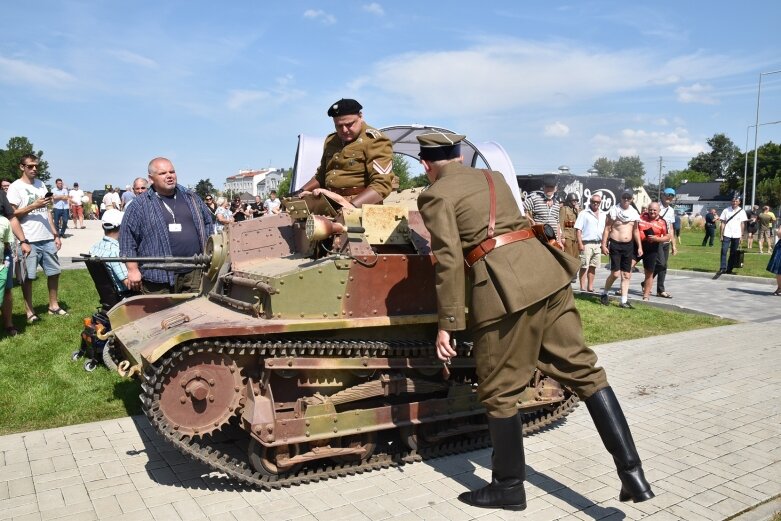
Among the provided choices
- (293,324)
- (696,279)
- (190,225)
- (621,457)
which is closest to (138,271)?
(190,225)

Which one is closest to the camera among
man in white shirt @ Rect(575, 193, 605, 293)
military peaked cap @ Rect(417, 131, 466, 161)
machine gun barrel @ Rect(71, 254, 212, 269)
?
military peaked cap @ Rect(417, 131, 466, 161)

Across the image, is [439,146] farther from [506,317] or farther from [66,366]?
[66,366]

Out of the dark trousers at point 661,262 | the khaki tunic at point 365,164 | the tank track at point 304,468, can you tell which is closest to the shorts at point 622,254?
the dark trousers at point 661,262

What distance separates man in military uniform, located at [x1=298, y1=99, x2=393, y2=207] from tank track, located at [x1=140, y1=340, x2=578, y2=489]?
1399 mm

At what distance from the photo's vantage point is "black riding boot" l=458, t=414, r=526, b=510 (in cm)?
422

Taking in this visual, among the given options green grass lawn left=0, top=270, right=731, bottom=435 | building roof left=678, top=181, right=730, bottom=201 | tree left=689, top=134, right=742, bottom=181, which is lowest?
green grass lawn left=0, top=270, right=731, bottom=435

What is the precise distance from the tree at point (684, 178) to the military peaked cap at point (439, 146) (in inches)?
4107

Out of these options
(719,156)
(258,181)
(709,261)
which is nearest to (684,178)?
(719,156)

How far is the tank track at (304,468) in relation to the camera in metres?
4.28

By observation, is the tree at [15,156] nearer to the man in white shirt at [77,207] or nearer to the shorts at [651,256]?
the man in white shirt at [77,207]

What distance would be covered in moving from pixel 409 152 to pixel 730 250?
947cm

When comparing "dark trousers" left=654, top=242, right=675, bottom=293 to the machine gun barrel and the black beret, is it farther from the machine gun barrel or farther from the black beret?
the machine gun barrel

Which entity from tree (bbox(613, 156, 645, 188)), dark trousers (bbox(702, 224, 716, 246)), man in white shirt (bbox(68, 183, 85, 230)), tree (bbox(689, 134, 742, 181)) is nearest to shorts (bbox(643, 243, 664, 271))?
dark trousers (bbox(702, 224, 716, 246))

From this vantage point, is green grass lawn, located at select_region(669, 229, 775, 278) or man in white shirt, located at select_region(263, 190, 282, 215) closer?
man in white shirt, located at select_region(263, 190, 282, 215)
